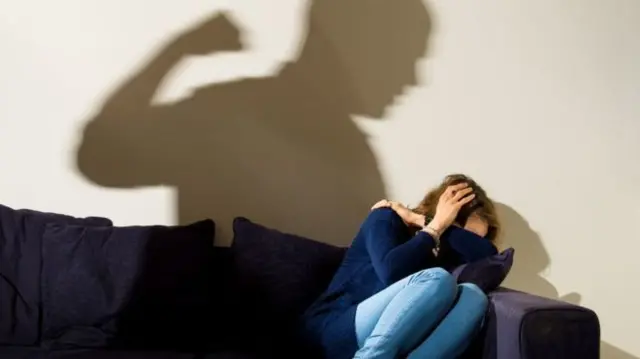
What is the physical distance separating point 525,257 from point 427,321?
103 cm

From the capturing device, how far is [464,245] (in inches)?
92.4

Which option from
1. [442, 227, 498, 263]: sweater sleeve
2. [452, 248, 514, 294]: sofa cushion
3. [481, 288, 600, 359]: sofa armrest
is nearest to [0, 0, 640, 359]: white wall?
[442, 227, 498, 263]: sweater sleeve

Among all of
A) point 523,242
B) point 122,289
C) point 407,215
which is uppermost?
point 407,215

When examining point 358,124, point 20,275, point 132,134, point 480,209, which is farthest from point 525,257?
point 20,275

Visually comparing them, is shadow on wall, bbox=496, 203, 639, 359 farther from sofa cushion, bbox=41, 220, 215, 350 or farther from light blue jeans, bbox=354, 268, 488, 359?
sofa cushion, bbox=41, 220, 215, 350

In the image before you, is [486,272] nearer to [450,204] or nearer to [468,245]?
[468,245]

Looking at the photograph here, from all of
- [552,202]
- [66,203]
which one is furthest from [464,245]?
[66,203]

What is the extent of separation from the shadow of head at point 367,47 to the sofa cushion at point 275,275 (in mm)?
627

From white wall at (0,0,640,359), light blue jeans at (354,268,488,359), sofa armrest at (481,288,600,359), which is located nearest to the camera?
sofa armrest at (481,288,600,359)

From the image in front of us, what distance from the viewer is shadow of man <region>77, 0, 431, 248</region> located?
2777 millimetres

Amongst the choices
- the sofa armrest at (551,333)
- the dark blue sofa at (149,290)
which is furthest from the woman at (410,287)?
the sofa armrest at (551,333)

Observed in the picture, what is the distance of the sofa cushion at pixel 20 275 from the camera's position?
228 cm

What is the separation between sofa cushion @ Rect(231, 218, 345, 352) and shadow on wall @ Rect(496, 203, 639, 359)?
73cm

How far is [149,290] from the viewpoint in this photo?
91.7 inches
